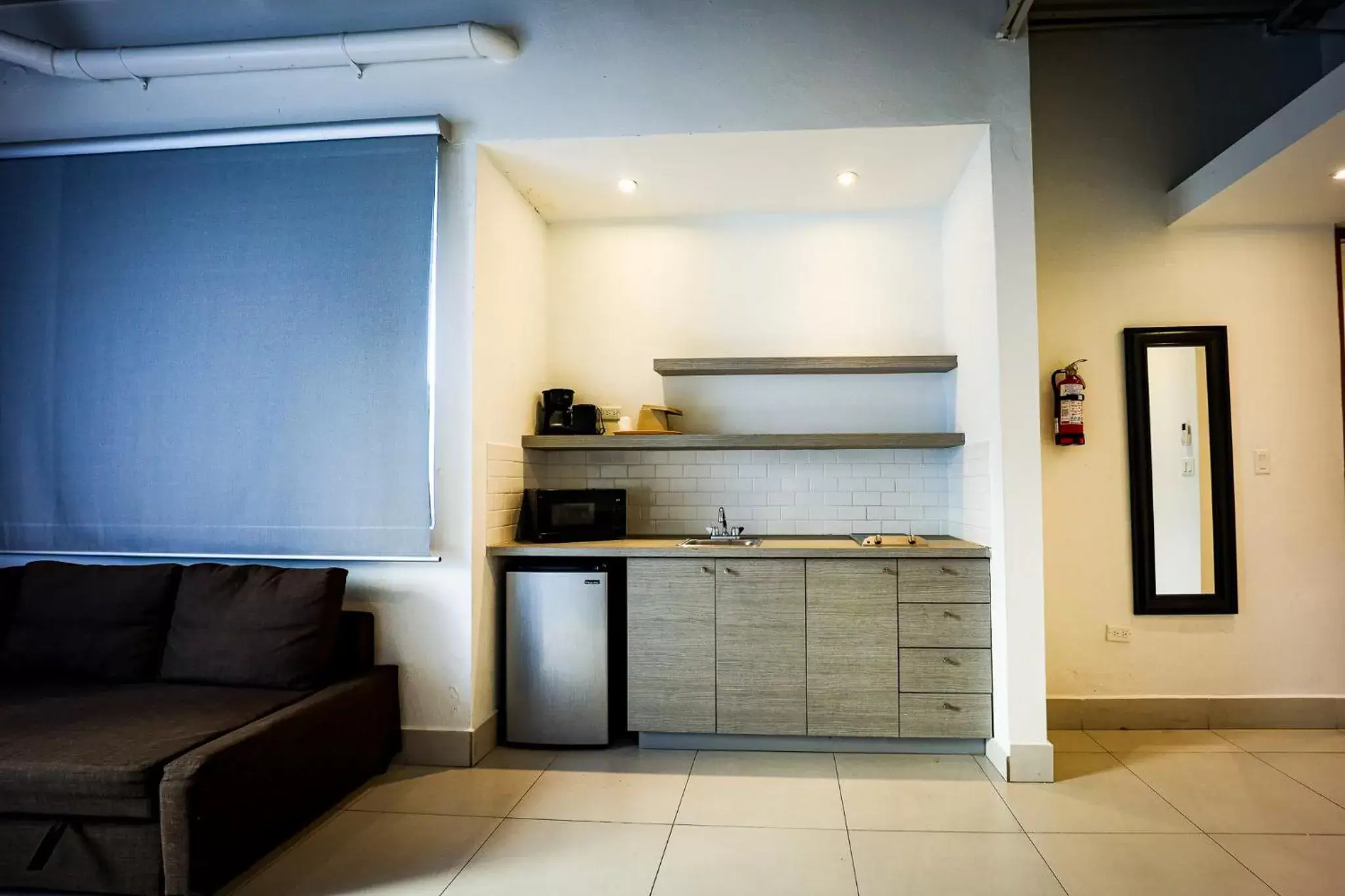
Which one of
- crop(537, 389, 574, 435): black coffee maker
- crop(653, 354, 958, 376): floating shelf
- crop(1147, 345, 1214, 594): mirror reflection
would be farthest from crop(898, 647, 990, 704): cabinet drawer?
crop(537, 389, 574, 435): black coffee maker

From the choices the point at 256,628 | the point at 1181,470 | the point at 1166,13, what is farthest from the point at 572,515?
the point at 1166,13

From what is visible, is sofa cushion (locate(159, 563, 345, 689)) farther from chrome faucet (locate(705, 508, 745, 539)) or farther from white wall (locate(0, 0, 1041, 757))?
chrome faucet (locate(705, 508, 745, 539))

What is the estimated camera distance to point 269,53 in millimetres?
3229

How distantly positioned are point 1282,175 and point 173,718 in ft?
15.6

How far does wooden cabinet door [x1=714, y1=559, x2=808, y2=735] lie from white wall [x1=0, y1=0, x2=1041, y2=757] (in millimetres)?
932

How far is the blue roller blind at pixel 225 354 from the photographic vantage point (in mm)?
3225

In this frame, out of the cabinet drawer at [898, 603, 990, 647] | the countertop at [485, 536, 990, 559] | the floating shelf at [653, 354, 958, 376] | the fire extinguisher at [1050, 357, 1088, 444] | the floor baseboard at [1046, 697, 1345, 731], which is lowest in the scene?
the floor baseboard at [1046, 697, 1345, 731]

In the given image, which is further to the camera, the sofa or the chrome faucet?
the chrome faucet

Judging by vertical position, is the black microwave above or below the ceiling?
below

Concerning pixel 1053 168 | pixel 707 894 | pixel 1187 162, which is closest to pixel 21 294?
pixel 707 894

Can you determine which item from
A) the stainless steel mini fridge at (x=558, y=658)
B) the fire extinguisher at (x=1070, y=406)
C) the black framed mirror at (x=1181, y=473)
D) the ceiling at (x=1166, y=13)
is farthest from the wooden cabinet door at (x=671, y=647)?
the ceiling at (x=1166, y=13)

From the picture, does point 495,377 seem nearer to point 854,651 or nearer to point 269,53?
point 269,53

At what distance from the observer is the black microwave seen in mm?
3711

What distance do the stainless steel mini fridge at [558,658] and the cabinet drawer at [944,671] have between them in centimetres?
137
